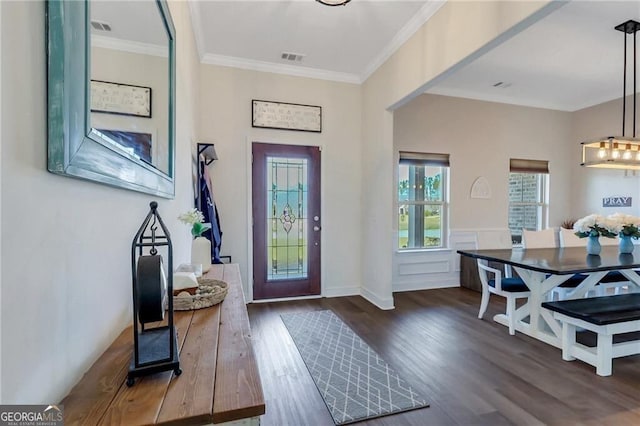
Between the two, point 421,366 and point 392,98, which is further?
point 392,98

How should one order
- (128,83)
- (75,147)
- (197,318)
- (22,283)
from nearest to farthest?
1. (22,283)
2. (75,147)
3. (128,83)
4. (197,318)

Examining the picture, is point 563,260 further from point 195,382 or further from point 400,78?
point 195,382

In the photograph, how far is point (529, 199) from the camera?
215 inches

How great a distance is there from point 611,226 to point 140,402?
4.14 meters

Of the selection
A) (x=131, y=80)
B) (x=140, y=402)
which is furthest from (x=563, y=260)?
(x=131, y=80)

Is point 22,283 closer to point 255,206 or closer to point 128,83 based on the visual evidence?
point 128,83

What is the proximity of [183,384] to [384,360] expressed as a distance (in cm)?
212

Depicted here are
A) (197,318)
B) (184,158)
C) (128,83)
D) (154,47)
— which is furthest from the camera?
(184,158)

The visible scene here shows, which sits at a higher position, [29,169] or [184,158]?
[184,158]

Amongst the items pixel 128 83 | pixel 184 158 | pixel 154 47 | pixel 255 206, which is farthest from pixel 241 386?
pixel 255 206

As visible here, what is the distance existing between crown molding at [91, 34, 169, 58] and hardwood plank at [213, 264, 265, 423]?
944mm

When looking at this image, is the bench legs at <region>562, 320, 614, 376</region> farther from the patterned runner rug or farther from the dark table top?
the patterned runner rug

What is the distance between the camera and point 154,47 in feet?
4.66
